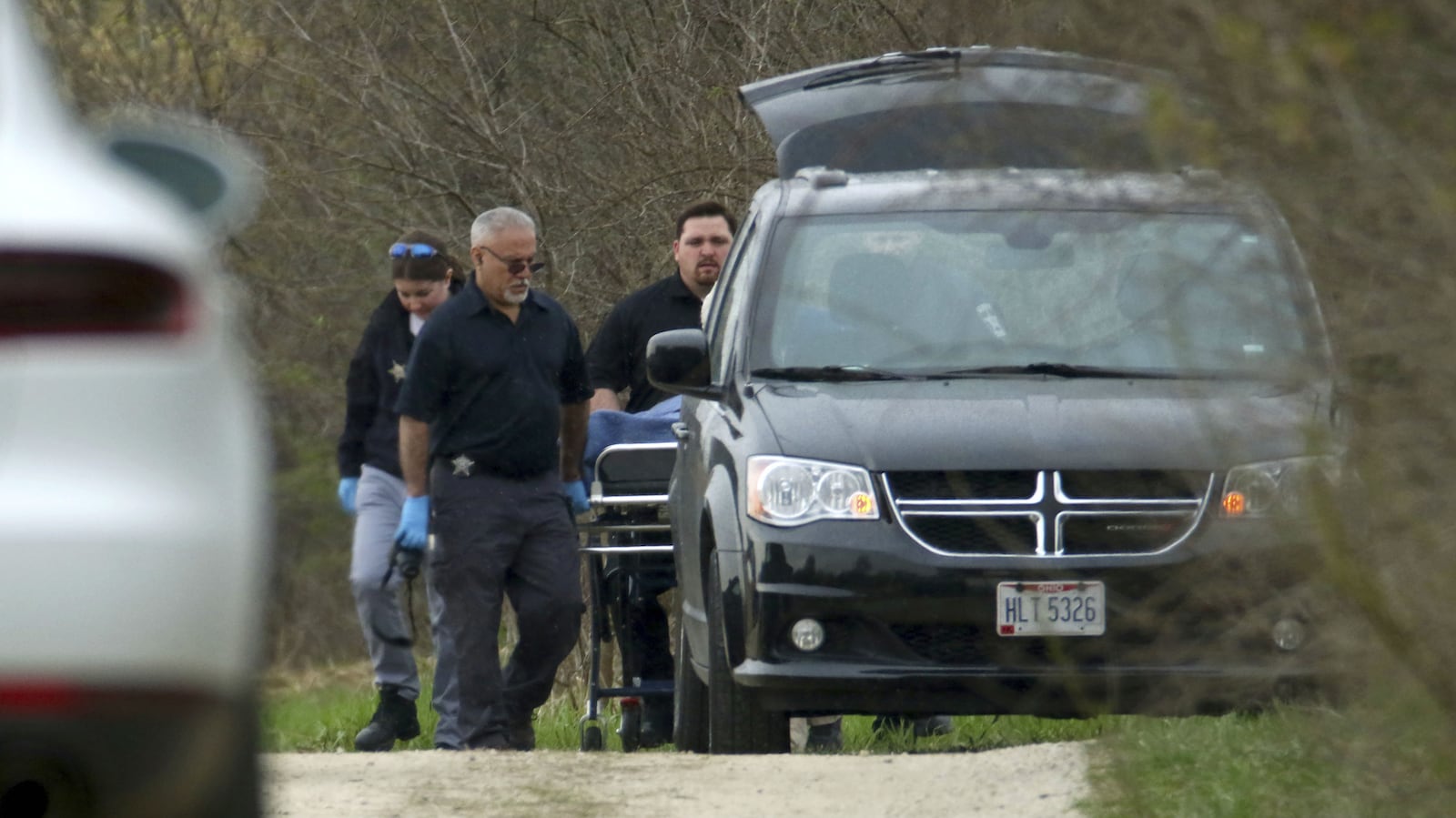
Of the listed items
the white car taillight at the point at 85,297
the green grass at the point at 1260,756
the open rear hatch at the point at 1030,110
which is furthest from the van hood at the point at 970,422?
the white car taillight at the point at 85,297

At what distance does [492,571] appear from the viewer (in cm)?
1009

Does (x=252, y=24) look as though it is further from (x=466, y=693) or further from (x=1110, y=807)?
(x=1110, y=807)

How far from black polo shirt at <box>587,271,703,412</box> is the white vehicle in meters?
7.50

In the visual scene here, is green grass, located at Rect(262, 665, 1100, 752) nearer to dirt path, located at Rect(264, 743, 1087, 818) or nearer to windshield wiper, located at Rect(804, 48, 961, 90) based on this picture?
dirt path, located at Rect(264, 743, 1087, 818)

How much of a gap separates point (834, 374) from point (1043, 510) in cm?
87

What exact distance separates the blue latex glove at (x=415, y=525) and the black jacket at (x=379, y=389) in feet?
2.46

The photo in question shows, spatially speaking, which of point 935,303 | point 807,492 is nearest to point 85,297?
point 807,492

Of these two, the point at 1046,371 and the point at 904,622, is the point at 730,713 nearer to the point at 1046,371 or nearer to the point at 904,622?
the point at 904,622

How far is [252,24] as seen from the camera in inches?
650

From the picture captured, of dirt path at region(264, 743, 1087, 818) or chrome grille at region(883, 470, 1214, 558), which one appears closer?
dirt path at region(264, 743, 1087, 818)

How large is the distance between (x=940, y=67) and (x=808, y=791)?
247 centimetres

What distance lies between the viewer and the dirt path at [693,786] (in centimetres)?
683

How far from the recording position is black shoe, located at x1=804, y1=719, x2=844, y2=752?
10.0 metres

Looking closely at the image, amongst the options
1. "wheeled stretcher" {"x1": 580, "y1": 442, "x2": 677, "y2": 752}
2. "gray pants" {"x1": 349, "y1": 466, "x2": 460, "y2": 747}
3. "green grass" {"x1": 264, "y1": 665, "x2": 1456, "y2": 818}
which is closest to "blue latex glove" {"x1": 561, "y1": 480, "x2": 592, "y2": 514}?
"wheeled stretcher" {"x1": 580, "y1": 442, "x2": 677, "y2": 752}
